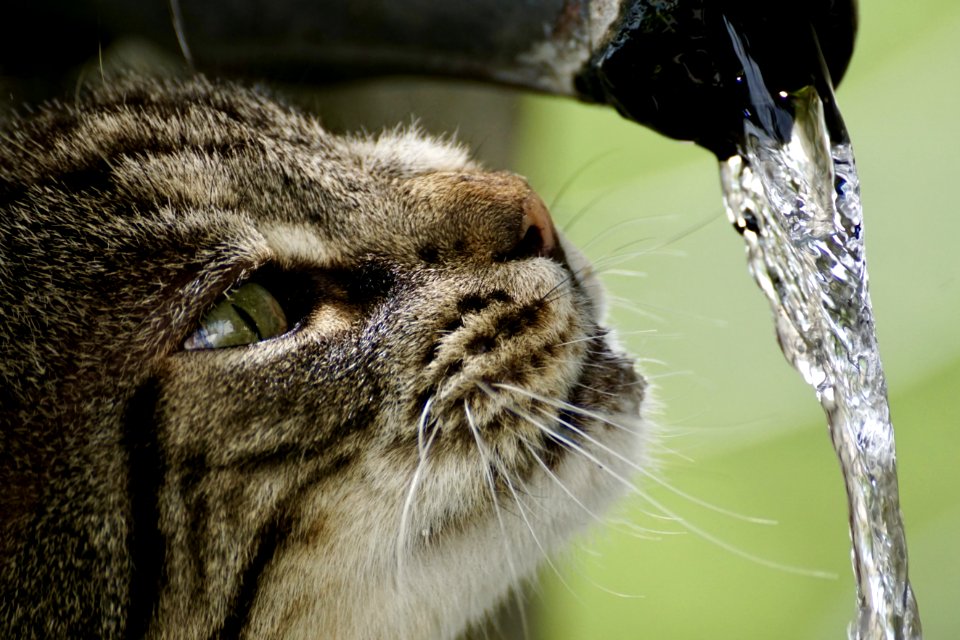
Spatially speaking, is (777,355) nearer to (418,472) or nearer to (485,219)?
(485,219)

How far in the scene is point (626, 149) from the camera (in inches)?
88.1

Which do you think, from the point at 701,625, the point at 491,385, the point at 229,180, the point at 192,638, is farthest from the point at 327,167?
the point at 701,625

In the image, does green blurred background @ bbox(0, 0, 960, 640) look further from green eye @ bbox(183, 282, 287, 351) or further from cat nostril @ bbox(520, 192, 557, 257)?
green eye @ bbox(183, 282, 287, 351)

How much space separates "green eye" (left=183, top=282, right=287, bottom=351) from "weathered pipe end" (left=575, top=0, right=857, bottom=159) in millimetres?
355

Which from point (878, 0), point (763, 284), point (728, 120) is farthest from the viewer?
point (878, 0)

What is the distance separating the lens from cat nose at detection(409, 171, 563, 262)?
91 cm

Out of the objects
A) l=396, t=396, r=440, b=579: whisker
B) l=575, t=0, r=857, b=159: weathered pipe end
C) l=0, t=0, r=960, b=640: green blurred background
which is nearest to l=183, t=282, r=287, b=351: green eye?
l=396, t=396, r=440, b=579: whisker

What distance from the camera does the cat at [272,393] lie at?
2.51ft

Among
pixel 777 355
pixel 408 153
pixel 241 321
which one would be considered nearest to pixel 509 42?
pixel 408 153

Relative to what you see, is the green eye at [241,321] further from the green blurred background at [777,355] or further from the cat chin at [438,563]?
the green blurred background at [777,355]

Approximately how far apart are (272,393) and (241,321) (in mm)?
82

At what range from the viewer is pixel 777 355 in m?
2.24

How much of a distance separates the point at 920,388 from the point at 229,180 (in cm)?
178

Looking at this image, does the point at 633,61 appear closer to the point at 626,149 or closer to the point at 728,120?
the point at 728,120
